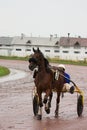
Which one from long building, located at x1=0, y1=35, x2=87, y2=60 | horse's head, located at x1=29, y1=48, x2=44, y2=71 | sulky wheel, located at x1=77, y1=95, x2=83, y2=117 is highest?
horse's head, located at x1=29, y1=48, x2=44, y2=71

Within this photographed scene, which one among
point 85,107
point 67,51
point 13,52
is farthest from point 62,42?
point 85,107

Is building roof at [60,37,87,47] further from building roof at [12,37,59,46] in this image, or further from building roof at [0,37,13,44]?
building roof at [0,37,13,44]

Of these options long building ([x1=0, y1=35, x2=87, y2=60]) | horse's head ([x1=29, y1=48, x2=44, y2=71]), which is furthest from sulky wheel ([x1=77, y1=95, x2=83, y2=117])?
long building ([x1=0, y1=35, x2=87, y2=60])

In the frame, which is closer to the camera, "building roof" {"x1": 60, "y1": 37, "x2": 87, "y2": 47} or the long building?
the long building

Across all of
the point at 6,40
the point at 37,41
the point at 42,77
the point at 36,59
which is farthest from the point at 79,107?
the point at 6,40

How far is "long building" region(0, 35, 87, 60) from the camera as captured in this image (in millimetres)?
100294

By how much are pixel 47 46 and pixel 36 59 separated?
92.8 metres

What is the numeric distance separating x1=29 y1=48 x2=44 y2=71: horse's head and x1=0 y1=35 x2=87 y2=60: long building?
82715 mm

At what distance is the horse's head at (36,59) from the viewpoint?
1202cm

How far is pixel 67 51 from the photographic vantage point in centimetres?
10131

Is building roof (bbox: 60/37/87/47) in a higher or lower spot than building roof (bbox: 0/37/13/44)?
higher

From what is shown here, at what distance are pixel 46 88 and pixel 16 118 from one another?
1.18 m

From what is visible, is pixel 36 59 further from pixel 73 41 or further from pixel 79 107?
pixel 73 41

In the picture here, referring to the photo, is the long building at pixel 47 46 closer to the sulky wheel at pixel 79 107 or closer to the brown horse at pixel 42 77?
the sulky wheel at pixel 79 107
